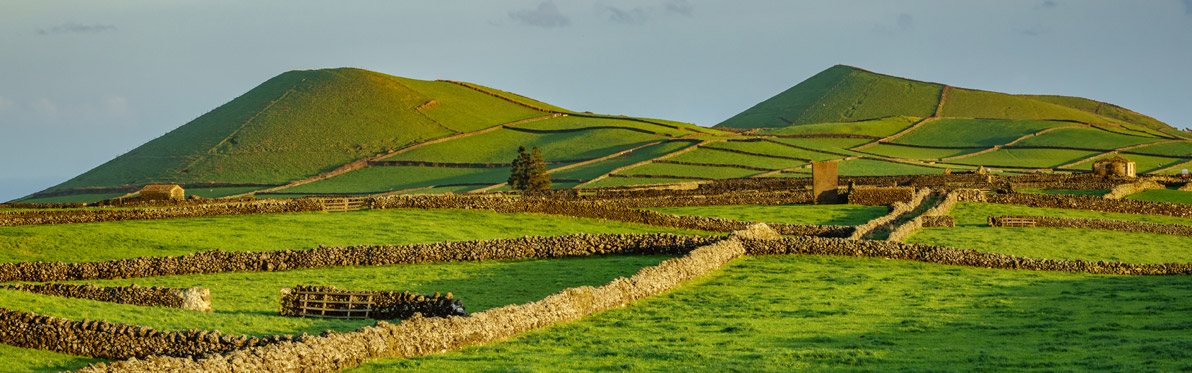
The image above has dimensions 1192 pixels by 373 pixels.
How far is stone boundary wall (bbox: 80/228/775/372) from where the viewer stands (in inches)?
531

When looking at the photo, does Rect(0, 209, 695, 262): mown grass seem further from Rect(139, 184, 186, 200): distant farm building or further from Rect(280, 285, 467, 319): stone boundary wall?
Rect(139, 184, 186, 200): distant farm building

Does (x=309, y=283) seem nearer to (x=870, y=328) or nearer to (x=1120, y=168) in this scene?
(x=870, y=328)

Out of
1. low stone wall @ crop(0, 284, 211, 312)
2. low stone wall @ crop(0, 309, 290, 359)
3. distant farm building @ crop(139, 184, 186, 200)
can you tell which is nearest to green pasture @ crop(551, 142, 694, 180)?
distant farm building @ crop(139, 184, 186, 200)

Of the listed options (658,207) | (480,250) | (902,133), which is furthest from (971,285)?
(902,133)

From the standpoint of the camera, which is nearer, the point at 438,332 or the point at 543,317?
the point at 438,332

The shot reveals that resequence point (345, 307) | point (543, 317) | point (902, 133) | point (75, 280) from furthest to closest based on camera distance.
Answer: point (902, 133) → point (75, 280) → point (345, 307) → point (543, 317)

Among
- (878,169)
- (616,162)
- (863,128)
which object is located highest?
(863,128)

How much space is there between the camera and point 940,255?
1331 inches

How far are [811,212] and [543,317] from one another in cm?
3497

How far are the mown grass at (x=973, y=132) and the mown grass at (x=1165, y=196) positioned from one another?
78767mm

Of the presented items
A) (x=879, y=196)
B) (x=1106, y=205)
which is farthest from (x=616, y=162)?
(x=1106, y=205)

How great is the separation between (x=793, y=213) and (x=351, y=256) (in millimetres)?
25780

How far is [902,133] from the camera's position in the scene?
156500 mm

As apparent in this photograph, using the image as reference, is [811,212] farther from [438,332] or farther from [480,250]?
[438,332]
